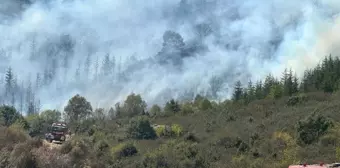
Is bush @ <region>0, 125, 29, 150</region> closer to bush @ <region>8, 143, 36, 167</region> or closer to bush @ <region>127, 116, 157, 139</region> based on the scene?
bush @ <region>8, 143, 36, 167</region>

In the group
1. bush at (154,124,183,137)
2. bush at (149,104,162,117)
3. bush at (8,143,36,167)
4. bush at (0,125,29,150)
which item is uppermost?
bush at (149,104,162,117)

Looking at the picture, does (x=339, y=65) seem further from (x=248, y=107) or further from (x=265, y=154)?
(x=265, y=154)

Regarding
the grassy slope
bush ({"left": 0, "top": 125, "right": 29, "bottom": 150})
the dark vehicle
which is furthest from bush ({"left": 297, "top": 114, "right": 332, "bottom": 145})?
bush ({"left": 0, "top": 125, "right": 29, "bottom": 150})

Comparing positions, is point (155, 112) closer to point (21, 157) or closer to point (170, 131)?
point (170, 131)

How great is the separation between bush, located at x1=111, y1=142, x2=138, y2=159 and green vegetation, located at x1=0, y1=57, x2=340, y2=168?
0.18 m

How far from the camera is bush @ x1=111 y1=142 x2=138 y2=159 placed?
94350 millimetres

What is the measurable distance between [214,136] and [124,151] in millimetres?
19424

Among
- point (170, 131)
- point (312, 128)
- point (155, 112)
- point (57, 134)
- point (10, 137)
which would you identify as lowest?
point (10, 137)

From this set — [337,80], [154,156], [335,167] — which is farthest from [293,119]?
[335,167]

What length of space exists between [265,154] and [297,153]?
882 centimetres

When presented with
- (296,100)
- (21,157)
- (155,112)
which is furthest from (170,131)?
(21,157)

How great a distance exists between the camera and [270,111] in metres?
122

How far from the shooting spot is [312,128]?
81.8 m

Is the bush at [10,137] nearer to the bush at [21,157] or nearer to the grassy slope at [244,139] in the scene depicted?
the grassy slope at [244,139]
